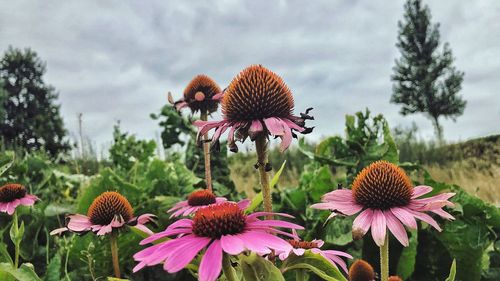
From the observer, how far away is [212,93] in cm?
198

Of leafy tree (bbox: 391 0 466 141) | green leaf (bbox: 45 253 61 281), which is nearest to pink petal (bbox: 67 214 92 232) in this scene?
green leaf (bbox: 45 253 61 281)

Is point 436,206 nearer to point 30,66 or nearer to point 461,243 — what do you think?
point 461,243

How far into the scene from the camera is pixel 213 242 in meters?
0.75

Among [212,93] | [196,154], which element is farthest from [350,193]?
[196,154]

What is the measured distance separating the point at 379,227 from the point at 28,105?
32548mm

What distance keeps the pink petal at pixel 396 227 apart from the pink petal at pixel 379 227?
0.01 m

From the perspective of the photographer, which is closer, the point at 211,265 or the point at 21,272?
the point at 211,265

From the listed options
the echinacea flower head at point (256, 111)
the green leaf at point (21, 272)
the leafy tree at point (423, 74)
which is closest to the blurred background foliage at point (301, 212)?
the green leaf at point (21, 272)

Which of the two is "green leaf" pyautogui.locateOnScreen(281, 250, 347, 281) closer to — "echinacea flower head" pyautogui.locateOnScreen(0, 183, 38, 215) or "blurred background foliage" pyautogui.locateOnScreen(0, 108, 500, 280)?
"blurred background foliage" pyautogui.locateOnScreen(0, 108, 500, 280)

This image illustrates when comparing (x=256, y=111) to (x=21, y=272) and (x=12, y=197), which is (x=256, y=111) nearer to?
(x=21, y=272)

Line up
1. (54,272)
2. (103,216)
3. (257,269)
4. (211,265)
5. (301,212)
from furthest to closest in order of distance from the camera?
1. (301,212)
2. (54,272)
3. (103,216)
4. (257,269)
5. (211,265)

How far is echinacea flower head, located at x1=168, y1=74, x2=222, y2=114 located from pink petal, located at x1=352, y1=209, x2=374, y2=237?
100cm

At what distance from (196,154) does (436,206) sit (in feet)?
7.00

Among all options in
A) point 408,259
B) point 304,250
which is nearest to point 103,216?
point 304,250
